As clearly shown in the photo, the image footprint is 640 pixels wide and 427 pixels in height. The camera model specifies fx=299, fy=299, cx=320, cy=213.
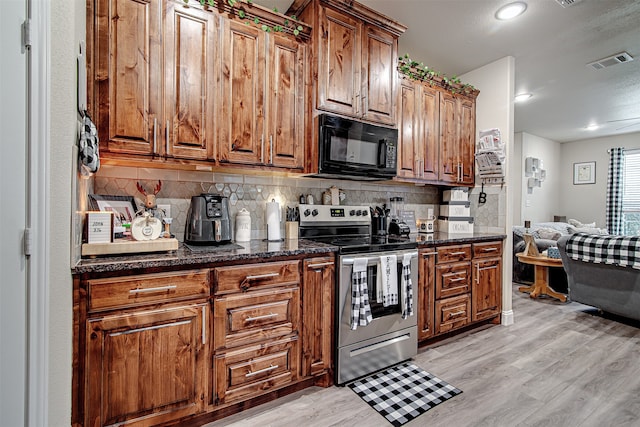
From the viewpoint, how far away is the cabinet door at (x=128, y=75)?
1.58 m

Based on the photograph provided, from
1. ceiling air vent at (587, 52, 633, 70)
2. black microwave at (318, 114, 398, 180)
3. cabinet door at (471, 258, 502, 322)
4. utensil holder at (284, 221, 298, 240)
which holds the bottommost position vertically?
cabinet door at (471, 258, 502, 322)

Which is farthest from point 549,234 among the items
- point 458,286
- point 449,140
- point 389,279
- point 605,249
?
point 389,279

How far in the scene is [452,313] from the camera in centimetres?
266

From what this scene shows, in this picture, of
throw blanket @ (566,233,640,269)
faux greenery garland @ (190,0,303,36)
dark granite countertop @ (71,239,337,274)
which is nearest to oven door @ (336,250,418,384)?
dark granite countertop @ (71,239,337,274)

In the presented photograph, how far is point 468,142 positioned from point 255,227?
8.23ft

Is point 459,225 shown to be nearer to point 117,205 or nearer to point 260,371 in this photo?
point 260,371

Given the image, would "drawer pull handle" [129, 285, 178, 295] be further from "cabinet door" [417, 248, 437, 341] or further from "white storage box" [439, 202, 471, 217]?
"white storage box" [439, 202, 471, 217]

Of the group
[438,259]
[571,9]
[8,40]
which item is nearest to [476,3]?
[571,9]

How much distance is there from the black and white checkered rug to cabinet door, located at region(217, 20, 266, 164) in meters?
1.69

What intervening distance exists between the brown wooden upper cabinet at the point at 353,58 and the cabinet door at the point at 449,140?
778mm

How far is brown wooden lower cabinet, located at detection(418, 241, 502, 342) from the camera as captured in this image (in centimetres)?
249

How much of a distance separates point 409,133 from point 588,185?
6.47 metres

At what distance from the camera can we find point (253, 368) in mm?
1708

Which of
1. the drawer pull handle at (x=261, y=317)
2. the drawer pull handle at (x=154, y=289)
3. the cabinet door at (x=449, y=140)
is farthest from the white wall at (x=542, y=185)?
the drawer pull handle at (x=154, y=289)
